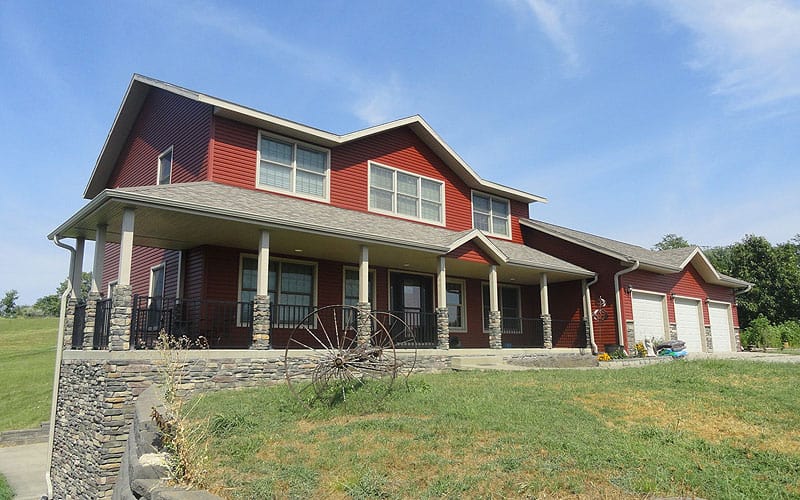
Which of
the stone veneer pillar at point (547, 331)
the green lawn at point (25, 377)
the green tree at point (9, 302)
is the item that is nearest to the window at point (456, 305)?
the stone veneer pillar at point (547, 331)

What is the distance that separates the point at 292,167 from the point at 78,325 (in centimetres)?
616

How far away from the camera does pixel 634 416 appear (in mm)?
6586

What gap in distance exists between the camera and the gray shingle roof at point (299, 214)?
10.2 meters

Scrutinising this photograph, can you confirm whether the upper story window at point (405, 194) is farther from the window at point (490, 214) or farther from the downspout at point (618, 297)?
the downspout at point (618, 297)

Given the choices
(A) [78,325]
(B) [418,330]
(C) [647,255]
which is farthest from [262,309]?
(C) [647,255]

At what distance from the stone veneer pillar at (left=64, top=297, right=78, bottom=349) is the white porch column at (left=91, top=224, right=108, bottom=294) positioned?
4.65ft

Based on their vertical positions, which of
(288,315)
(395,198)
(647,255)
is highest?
(395,198)

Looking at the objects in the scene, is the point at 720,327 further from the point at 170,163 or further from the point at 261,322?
the point at 170,163

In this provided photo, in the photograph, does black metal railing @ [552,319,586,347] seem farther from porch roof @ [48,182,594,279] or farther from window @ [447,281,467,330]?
porch roof @ [48,182,594,279]

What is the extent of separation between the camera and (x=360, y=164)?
51.9 feet

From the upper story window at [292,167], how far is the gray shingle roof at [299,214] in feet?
1.21

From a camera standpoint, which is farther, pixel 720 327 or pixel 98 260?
pixel 720 327

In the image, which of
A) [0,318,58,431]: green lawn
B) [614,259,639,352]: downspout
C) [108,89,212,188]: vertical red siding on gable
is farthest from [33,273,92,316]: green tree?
[614,259,639,352]: downspout

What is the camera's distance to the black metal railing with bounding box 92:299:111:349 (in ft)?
33.7
